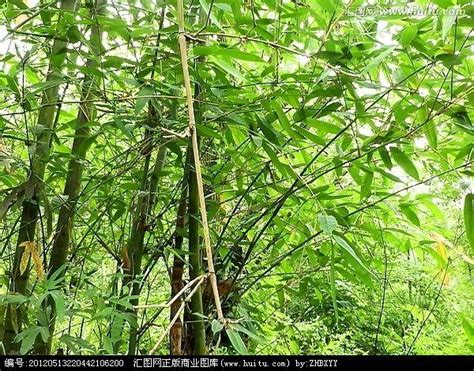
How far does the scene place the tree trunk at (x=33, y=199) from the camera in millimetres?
565

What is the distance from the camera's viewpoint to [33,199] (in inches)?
23.0

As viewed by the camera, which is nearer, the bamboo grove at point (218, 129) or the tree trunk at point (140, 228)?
the bamboo grove at point (218, 129)

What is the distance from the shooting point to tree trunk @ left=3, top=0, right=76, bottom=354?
57 cm

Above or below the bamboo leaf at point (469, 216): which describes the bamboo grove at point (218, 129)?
above

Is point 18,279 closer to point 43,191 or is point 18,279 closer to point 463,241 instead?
point 43,191

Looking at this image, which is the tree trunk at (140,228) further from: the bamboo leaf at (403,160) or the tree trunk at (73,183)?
the bamboo leaf at (403,160)

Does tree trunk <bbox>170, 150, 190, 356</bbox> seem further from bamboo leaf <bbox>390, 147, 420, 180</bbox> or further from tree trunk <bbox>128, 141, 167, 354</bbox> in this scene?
bamboo leaf <bbox>390, 147, 420, 180</bbox>

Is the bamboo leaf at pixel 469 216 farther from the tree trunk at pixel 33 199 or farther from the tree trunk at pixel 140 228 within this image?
the tree trunk at pixel 33 199

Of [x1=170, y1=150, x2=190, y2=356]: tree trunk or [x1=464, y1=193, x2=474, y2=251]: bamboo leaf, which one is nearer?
[x1=464, y1=193, x2=474, y2=251]: bamboo leaf

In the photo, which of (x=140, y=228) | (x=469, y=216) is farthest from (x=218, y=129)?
(x=469, y=216)

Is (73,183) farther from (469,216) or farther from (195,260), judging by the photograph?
(469,216)

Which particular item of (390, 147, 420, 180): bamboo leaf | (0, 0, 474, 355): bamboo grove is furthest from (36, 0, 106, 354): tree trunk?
(390, 147, 420, 180): bamboo leaf

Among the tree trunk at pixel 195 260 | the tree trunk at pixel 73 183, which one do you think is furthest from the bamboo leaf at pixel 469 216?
the tree trunk at pixel 73 183

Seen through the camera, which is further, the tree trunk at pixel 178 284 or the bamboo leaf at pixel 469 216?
the tree trunk at pixel 178 284
